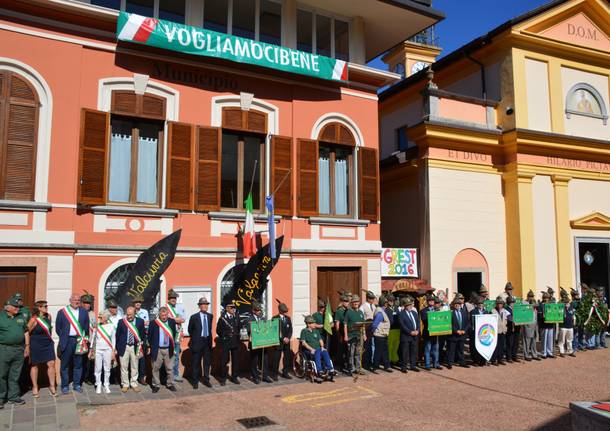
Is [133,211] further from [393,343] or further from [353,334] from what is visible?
[393,343]

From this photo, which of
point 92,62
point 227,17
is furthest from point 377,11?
point 92,62

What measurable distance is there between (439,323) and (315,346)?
3240 mm

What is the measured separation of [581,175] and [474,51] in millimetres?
5554

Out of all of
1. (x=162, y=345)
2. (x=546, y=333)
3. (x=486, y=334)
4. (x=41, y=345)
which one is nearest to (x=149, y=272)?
(x=162, y=345)

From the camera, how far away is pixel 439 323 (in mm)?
12438

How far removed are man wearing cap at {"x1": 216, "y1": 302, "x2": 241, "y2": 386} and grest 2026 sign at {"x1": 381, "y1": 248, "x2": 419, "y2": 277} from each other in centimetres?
528

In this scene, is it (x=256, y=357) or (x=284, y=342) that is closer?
(x=256, y=357)

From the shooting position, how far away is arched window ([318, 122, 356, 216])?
13.8m

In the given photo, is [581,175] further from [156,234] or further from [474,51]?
[156,234]

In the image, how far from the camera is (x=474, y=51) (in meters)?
18.3

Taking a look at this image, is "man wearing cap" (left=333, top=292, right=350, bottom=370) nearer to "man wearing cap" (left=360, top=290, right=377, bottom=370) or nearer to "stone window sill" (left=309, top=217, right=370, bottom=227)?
"man wearing cap" (left=360, top=290, right=377, bottom=370)

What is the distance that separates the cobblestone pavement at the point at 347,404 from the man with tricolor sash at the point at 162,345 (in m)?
0.27

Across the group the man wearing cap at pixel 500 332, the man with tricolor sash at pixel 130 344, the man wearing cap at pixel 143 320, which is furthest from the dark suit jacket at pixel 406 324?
the man with tricolor sash at pixel 130 344

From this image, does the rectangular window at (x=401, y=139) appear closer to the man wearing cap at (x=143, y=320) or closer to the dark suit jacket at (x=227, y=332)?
the dark suit jacket at (x=227, y=332)
